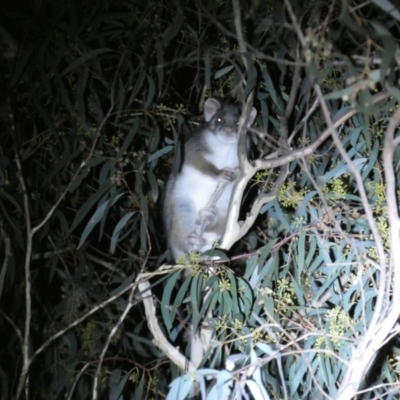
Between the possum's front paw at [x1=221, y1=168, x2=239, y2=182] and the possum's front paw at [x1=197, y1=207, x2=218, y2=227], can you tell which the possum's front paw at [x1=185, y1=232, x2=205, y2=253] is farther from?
the possum's front paw at [x1=221, y1=168, x2=239, y2=182]

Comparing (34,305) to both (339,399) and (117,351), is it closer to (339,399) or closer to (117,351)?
(117,351)

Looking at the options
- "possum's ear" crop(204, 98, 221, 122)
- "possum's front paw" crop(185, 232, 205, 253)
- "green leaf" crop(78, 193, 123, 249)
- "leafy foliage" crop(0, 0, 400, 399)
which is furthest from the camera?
"possum's front paw" crop(185, 232, 205, 253)

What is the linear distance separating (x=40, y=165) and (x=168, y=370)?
51.7 inches

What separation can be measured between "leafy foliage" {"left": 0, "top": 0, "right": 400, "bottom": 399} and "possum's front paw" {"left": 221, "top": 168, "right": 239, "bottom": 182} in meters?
0.24

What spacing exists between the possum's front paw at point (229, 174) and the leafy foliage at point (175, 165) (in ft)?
0.79

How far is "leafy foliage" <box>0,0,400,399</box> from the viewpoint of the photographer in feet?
8.65

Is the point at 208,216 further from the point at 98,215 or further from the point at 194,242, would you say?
the point at 98,215

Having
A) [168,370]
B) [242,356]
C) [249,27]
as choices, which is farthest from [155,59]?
[168,370]

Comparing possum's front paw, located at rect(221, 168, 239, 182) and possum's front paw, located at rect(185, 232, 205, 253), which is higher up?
possum's front paw, located at rect(221, 168, 239, 182)

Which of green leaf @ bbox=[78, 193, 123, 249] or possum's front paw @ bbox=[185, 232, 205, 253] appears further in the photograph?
possum's front paw @ bbox=[185, 232, 205, 253]

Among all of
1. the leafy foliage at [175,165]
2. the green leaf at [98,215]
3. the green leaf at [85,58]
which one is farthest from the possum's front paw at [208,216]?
the green leaf at [85,58]

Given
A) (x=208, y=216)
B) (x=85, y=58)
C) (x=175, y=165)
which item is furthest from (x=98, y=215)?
(x=208, y=216)

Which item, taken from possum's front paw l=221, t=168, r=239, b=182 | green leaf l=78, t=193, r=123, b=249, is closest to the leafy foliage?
green leaf l=78, t=193, r=123, b=249

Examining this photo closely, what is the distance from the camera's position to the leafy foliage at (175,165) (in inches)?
104
